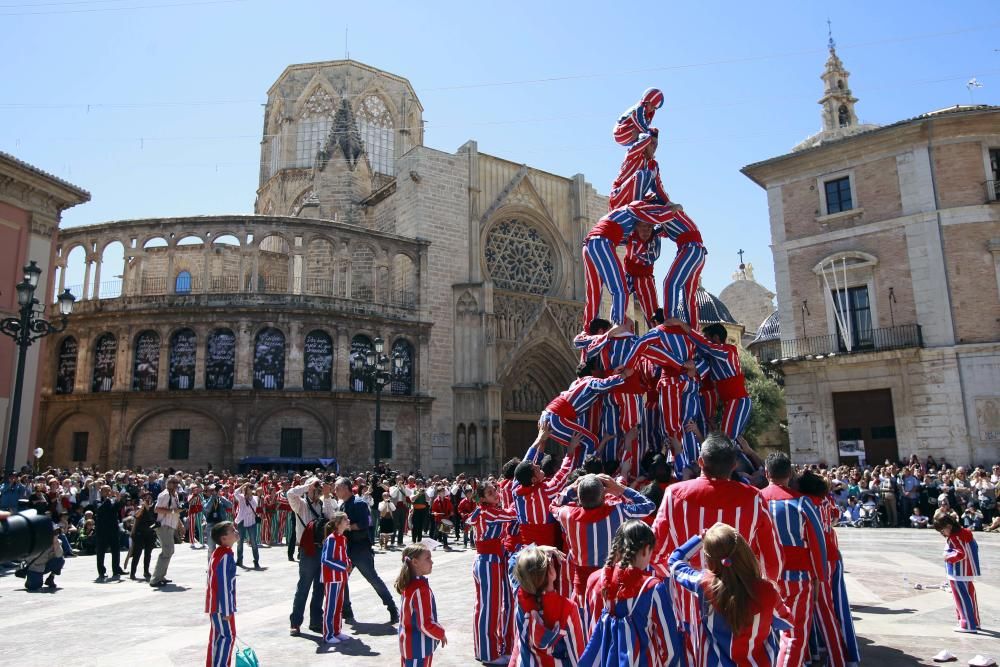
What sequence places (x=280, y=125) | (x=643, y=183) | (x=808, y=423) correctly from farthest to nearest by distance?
(x=280, y=125) < (x=808, y=423) < (x=643, y=183)

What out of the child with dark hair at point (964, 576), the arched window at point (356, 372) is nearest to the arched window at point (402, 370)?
the arched window at point (356, 372)

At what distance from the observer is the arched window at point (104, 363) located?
91.7 ft

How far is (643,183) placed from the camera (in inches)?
321

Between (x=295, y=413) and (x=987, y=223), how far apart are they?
79.0 ft

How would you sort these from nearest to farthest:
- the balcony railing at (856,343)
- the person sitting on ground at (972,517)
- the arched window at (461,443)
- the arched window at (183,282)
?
the person sitting on ground at (972,517) < the balcony railing at (856,343) < the arched window at (461,443) < the arched window at (183,282)

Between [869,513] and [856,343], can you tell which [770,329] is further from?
[869,513]

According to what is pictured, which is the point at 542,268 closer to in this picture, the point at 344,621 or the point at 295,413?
the point at 295,413

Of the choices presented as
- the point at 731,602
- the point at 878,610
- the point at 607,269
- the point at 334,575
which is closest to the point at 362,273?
the point at 607,269

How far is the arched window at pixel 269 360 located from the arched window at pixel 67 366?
290 inches

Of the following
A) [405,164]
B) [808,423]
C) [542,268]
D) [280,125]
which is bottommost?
[808,423]

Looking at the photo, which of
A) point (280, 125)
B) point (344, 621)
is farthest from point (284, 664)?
point (280, 125)

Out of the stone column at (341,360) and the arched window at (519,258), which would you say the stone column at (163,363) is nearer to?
the stone column at (341,360)

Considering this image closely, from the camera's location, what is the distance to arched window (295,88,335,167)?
42531mm

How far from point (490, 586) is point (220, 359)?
23678 mm
